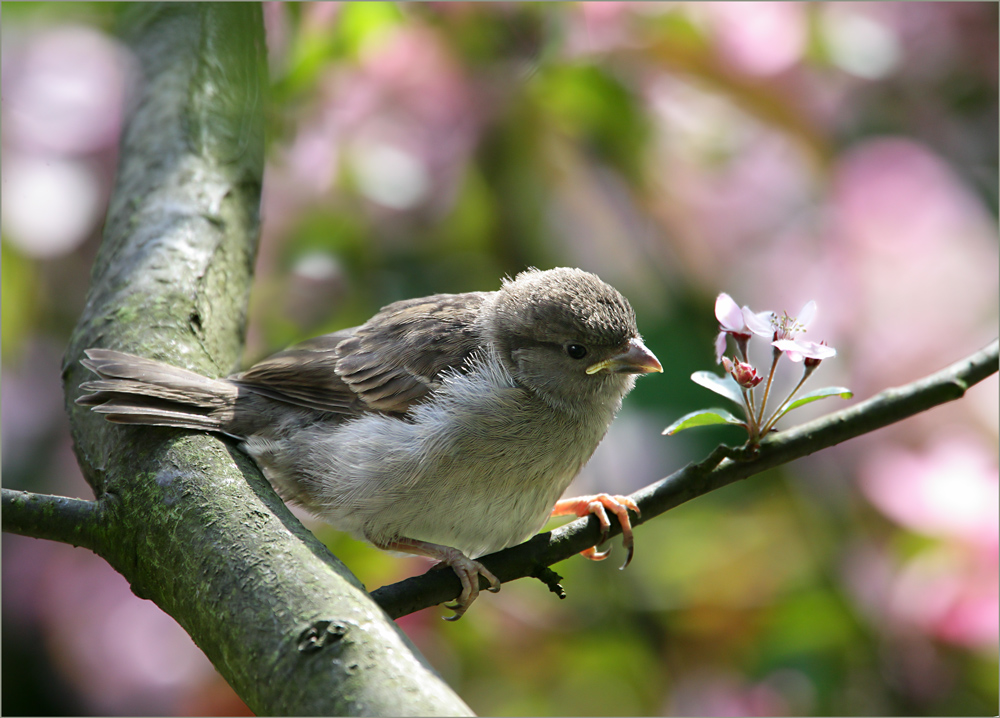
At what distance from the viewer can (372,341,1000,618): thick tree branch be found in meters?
1.68

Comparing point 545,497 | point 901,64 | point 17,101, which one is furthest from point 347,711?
point 901,64

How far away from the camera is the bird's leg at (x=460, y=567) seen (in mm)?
1791

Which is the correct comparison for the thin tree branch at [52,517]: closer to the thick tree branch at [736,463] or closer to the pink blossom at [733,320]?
the thick tree branch at [736,463]

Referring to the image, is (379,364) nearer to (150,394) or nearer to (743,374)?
(150,394)

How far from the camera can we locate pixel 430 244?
311 cm

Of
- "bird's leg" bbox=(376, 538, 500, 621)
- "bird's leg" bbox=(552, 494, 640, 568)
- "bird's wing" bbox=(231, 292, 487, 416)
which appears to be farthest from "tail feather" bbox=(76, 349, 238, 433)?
"bird's leg" bbox=(552, 494, 640, 568)

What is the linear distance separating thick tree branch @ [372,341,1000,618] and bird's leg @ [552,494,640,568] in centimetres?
12

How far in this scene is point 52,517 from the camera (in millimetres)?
1640

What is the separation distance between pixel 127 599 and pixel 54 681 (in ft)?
1.61

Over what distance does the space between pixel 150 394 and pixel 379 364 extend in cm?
61

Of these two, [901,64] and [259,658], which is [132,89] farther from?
[901,64]

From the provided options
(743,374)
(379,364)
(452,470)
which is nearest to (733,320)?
(743,374)

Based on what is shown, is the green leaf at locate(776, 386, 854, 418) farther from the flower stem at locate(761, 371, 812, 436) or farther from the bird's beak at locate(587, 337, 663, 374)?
the bird's beak at locate(587, 337, 663, 374)

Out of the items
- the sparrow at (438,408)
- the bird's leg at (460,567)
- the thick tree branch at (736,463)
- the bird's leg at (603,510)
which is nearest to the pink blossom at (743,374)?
the thick tree branch at (736,463)
